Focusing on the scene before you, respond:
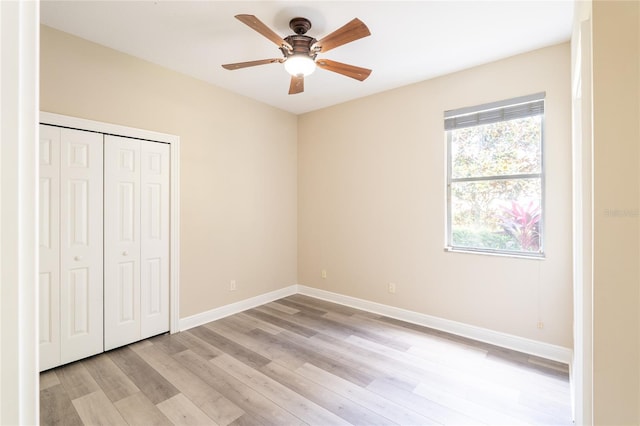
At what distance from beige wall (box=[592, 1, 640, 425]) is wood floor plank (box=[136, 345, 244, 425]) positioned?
1.98m

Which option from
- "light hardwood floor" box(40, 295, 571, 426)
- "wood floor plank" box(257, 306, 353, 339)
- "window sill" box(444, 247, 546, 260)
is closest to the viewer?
"light hardwood floor" box(40, 295, 571, 426)

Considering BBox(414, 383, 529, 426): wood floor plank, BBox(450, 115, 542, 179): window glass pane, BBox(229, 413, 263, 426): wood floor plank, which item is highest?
BBox(450, 115, 542, 179): window glass pane

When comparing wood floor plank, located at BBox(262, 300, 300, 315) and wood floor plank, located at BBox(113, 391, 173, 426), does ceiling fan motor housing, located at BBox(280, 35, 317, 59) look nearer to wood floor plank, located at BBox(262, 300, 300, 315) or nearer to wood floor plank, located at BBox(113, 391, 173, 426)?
wood floor plank, located at BBox(113, 391, 173, 426)

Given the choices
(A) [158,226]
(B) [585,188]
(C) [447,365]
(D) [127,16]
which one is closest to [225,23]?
(D) [127,16]

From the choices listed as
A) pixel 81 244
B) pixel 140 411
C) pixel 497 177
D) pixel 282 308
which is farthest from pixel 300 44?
pixel 282 308

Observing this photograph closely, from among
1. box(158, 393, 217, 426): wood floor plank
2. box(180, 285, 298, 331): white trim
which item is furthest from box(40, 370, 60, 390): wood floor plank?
box(180, 285, 298, 331): white trim

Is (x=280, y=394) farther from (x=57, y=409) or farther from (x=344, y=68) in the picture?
(x=344, y=68)

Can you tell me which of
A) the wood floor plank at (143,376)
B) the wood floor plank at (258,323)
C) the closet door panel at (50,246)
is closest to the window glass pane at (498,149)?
the wood floor plank at (258,323)

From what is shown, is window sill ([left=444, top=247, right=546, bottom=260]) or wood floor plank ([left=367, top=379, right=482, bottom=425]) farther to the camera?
window sill ([left=444, top=247, right=546, bottom=260])

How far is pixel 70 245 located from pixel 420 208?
3.35 meters

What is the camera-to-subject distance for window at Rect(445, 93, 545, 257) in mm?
2834

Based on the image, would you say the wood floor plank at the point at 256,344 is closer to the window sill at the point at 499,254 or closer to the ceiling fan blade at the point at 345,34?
the window sill at the point at 499,254

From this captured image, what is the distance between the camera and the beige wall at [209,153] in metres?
2.63

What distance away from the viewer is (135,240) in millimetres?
2988
